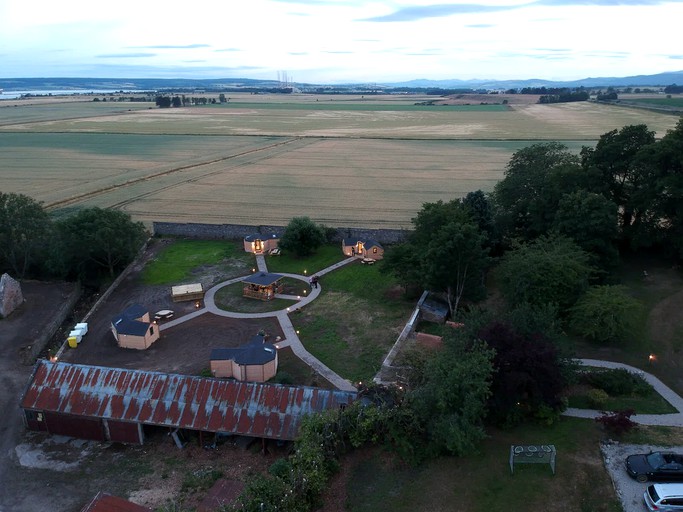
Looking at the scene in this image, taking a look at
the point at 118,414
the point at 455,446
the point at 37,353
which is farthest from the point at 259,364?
the point at 37,353

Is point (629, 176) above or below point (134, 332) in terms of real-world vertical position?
above

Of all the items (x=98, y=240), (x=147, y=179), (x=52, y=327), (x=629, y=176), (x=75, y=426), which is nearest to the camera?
(x=75, y=426)

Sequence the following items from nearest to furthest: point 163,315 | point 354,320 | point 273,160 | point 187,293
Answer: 1. point 354,320
2. point 163,315
3. point 187,293
4. point 273,160

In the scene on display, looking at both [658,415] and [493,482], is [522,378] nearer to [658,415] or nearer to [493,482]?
[493,482]

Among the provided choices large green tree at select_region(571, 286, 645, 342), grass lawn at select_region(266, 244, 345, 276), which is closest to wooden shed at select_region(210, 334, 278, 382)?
grass lawn at select_region(266, 244, 345, 276)

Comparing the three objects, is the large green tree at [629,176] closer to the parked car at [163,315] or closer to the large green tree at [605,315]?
the large green tree at [605,315]

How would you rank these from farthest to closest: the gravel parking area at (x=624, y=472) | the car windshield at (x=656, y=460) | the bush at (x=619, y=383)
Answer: the bush at (x=619, y=383) < the car windshield at (x=656, y=460) < the gravel parking area at (x=624, y=472)

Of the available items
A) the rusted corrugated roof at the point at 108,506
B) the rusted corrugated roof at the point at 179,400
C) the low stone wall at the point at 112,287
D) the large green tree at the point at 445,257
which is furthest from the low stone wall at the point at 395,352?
the low stone wall at the point at 112,287

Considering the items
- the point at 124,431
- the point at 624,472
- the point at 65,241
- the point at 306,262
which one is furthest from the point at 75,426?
the point at 306,262
